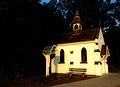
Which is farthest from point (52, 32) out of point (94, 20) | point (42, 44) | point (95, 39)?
point (94, 20)

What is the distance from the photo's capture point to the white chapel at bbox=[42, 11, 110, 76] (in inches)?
946

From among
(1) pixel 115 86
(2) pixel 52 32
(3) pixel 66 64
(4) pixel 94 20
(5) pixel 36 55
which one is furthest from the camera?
(4) pixel 94 20

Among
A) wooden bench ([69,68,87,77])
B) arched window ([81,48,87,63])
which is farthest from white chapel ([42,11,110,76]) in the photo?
wooden bench ([69,68,87,77])

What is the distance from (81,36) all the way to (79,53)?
252cm

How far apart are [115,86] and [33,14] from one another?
2038cm

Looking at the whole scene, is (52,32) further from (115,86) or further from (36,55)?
(115,86)

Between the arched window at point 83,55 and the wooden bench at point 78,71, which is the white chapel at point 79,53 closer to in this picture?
the arched window at point 83,55

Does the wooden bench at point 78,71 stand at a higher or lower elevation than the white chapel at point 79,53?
lower

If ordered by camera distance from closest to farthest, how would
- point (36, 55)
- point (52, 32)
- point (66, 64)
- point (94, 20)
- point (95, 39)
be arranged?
1. point (95, 39)
2. point (66, 64)
3. point (36, 55)
4. point (52, 32)
5. point (94, 20)

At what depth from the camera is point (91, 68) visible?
24.1 metres

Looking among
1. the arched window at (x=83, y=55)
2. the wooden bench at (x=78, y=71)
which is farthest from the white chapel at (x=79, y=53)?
the wooden bench at (x=78, y=71)

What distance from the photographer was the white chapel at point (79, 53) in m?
24.0

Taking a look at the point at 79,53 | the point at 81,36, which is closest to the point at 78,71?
the point at 79,53

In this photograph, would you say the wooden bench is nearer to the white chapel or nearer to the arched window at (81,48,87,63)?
the white chapel
